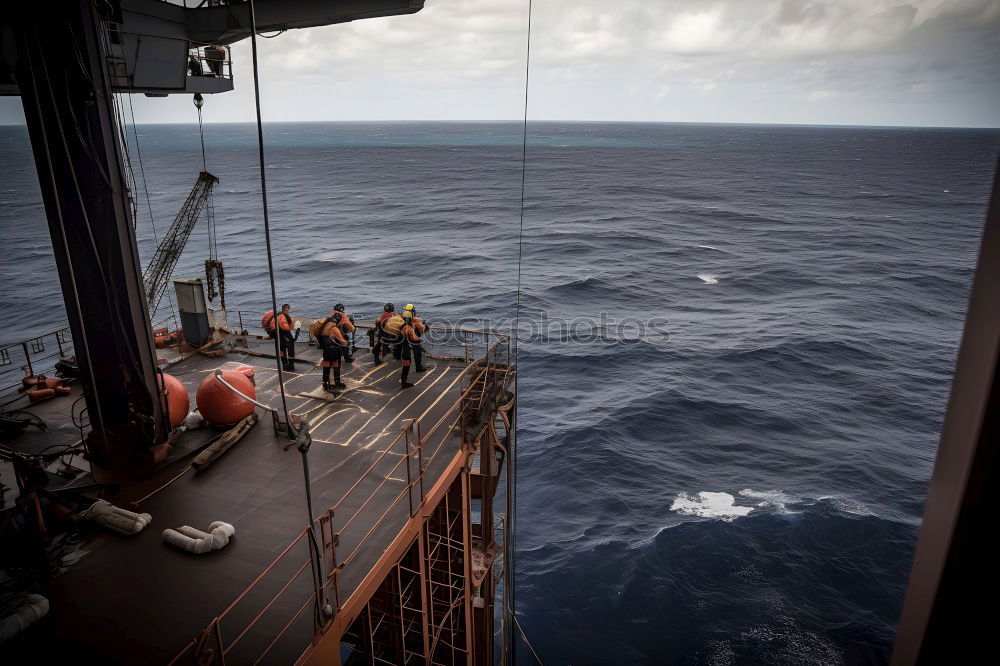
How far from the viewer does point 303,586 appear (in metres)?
10.0

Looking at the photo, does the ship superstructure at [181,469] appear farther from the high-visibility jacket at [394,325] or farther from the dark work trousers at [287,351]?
the high-visibility jacket at [394,325]

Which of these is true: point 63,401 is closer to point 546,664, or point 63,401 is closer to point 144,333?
point 144,333

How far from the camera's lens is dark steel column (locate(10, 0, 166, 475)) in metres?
10.5

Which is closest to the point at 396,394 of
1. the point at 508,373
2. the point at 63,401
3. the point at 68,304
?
the point at 508,373

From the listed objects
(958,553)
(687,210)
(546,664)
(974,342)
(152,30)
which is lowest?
(546,664)

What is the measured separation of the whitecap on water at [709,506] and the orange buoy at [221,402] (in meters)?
19.1

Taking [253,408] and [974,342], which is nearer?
[974,342]

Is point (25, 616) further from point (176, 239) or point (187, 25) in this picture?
point (176, 239)

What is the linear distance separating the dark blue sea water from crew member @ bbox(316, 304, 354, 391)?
38.4 ft

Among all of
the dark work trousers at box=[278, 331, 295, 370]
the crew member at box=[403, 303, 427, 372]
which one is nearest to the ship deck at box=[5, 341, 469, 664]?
the crew member at box=[403, 303, 427, 372]

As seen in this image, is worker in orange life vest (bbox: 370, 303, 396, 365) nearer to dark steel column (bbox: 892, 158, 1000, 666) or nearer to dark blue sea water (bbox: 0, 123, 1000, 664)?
dark blue sea water (bbox: 0, 123, 1000, 664)

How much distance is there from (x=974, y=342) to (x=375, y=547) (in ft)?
35.2

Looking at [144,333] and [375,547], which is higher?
[144,333]

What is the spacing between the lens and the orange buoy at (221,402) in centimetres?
1455
